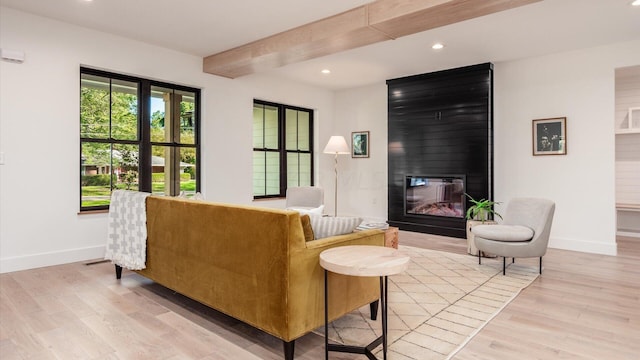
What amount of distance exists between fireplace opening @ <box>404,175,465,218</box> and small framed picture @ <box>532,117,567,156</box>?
111cm

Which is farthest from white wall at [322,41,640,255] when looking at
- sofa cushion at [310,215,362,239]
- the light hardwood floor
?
sofa cushion at [310,215,362,239]

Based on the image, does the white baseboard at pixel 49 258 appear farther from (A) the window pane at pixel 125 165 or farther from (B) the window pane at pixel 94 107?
(B) the window pane at pixel 94 107

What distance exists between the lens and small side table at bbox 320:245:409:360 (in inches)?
73.8

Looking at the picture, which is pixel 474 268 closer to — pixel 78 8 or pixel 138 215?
pixel 138 215

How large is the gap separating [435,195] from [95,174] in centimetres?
489

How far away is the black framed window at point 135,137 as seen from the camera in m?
4.44

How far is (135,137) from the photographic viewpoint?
191 inches

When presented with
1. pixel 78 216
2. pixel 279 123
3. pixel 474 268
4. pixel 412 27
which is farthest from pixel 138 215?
pixel 279 123

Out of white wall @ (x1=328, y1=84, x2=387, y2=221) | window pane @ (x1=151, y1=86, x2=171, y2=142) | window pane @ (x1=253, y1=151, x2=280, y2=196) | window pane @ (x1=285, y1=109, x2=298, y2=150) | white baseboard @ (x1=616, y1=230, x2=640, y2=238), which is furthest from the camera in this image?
white wall @ (x1=328, y1=84, x2=387, y2=221)

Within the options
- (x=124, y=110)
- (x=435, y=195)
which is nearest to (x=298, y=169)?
(x=435, y=195)

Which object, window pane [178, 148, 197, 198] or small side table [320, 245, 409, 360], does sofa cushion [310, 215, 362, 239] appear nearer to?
small side table [320, 245, 409, 360]

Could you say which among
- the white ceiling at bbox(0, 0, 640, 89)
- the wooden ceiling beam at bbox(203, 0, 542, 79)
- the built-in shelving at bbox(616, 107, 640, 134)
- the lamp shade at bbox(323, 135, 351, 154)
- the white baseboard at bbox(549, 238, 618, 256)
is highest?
the white ceiling at bbox(0, 0, 640, 89)

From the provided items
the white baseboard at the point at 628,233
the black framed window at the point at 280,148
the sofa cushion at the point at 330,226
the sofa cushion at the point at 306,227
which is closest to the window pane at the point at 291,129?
the black framed window at the point at 280,148

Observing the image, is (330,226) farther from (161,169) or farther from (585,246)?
(585,246)
